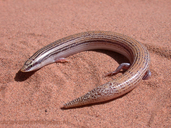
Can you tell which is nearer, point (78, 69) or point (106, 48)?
point (78, 69)

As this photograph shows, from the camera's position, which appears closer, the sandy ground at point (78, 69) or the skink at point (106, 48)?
the sandy ground at point (78, 69)

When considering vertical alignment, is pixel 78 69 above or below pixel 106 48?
below

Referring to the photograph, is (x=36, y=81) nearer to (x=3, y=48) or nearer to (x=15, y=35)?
(x=3, y=48)

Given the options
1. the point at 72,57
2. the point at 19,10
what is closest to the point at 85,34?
the point at 72,57
